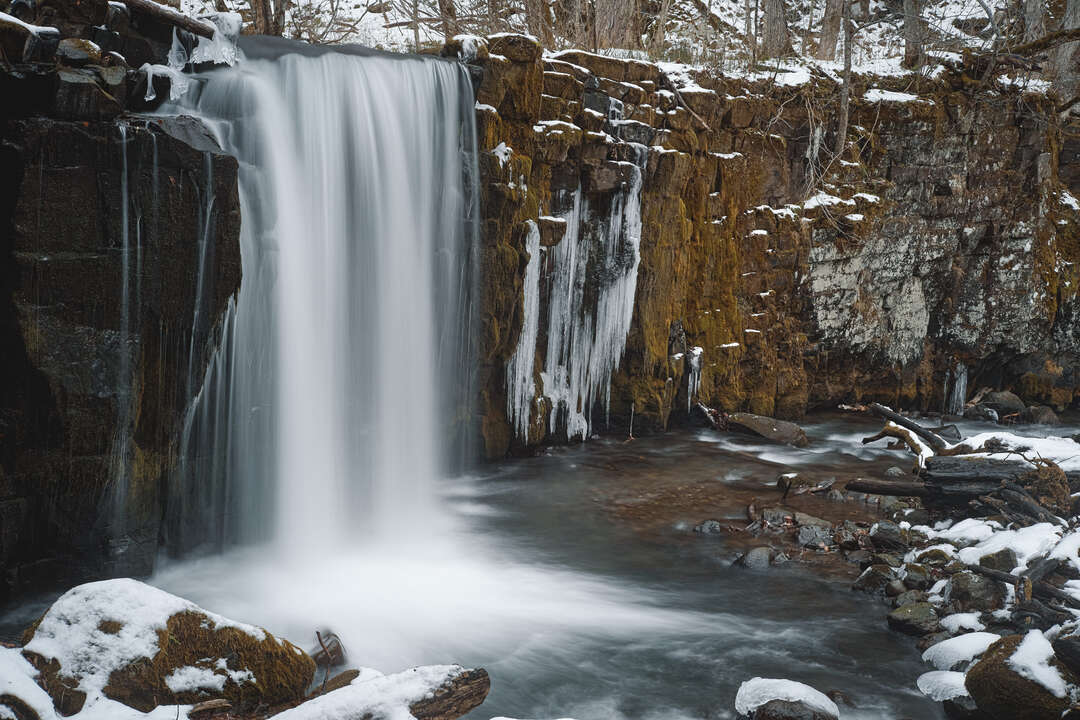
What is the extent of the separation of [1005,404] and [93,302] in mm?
12373

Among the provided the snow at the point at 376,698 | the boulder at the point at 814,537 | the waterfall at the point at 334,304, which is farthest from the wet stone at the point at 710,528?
the snow at the point at 376,698

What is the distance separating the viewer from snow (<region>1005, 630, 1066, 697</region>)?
12.6 ft

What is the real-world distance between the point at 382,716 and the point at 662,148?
7.94 meters

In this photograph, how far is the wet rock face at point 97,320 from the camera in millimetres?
5047

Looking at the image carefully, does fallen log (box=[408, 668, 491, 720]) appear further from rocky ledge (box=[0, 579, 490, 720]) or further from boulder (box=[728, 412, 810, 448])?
boulder (box=[728, 412, 810, 448])

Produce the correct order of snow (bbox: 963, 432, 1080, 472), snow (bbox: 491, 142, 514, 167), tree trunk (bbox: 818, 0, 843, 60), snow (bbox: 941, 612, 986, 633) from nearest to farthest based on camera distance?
snow (bbox: 941, 612, 986, 633), snow (bbox: 963, 432, 1080, 472), snow (bbox: 491, 142, 514, 167), tree trunk (bbox: 818, 0, 843, 60)

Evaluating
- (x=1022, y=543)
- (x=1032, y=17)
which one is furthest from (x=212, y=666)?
(x=1032, y=17)

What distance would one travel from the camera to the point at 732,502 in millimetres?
7980

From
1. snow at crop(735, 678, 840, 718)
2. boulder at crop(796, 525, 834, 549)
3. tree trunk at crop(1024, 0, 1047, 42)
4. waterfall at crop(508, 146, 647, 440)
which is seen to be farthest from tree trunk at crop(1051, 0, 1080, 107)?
snow at crop(735, 678, 840, 718)

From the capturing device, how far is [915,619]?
5.16 meters

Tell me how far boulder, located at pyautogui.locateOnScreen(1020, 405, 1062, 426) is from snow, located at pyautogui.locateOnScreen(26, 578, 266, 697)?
12.2 metres

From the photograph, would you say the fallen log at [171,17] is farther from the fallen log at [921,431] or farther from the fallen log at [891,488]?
the fallen log at [921,431]

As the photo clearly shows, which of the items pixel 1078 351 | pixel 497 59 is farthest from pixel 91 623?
pixel 1078 351

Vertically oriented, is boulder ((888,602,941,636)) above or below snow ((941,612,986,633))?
below
